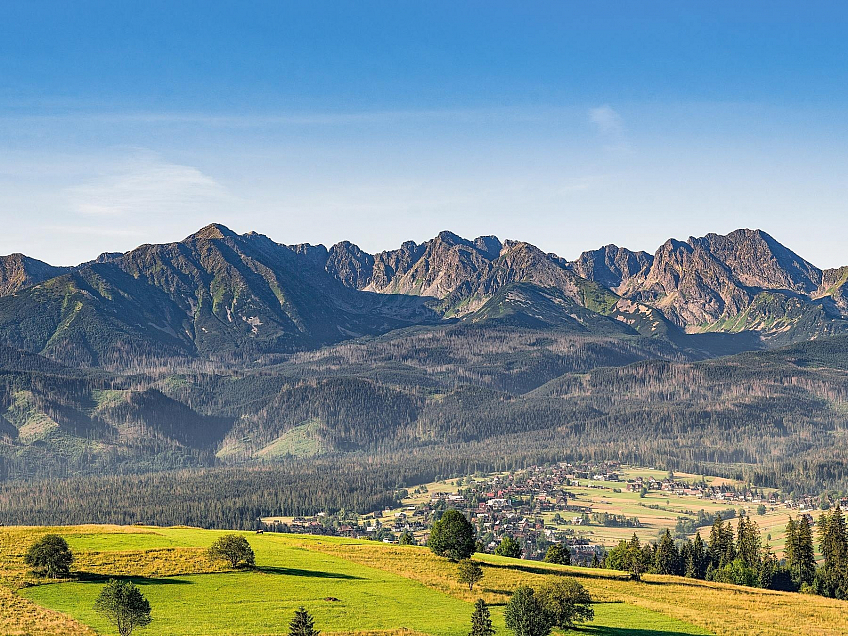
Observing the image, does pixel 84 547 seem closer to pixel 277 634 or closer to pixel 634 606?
pixel 277 634

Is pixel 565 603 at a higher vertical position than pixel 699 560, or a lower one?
higher

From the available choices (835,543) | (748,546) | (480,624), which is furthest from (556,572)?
(835,543)

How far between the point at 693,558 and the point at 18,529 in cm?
13456

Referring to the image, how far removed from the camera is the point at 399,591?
11425 centimetres

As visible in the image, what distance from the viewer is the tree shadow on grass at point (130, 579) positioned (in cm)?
10856

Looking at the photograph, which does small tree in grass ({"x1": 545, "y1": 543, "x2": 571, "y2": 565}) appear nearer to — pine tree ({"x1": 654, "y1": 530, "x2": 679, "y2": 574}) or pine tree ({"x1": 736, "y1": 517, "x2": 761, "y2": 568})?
pine tree ({"x1": 654, "y1": 530, "x2": 679, "y2": 574})

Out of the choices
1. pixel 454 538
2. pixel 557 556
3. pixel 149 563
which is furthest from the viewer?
pixel 557 556

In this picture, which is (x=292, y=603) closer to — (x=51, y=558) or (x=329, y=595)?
(x=329, y=595)

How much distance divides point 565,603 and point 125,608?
157 feet

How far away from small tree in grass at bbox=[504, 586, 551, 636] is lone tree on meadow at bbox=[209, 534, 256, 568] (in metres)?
44.8

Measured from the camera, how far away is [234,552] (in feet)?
399

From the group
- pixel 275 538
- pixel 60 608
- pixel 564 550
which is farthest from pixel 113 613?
pixel 564 550

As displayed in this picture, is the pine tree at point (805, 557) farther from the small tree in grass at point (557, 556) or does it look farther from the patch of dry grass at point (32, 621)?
the patch of dry grass at point (32, 621)

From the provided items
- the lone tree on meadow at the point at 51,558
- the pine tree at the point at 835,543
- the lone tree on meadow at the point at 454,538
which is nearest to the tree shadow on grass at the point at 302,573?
the lone tree on meadow at the point at 454,538
